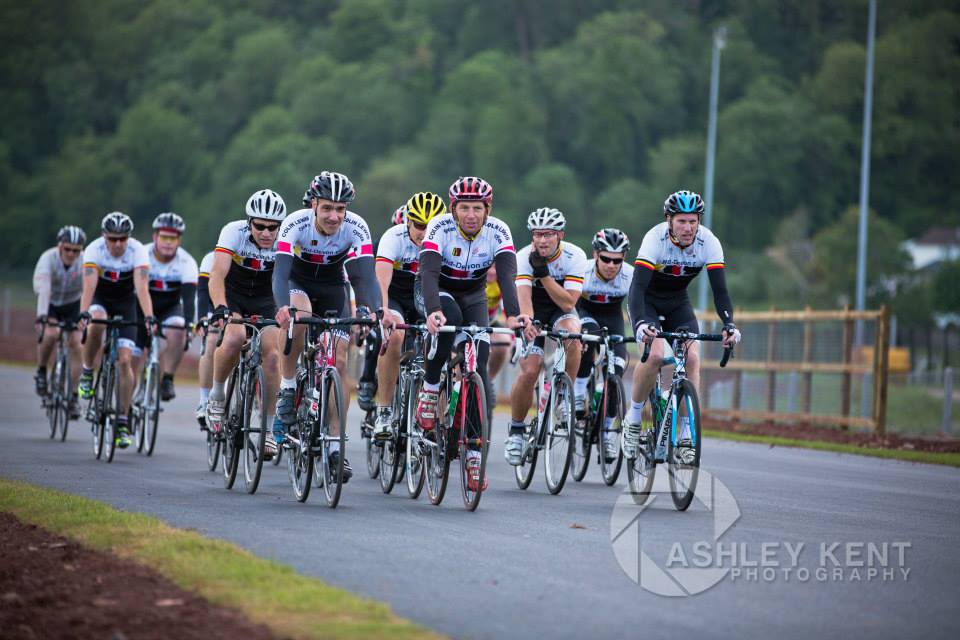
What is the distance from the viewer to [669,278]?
12422 mm

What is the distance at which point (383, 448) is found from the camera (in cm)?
1297

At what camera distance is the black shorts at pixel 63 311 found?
736 inches

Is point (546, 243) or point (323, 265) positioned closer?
point (323, 265)

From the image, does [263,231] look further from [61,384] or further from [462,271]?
[61,384]

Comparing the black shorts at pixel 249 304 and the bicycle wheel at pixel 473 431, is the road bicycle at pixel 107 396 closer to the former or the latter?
the black shorts at pixel 249 304

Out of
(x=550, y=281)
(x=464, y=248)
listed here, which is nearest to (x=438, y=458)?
(x=464, y=248)

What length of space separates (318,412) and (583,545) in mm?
2644

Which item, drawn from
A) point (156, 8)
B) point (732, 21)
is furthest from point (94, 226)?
point (732, 21)

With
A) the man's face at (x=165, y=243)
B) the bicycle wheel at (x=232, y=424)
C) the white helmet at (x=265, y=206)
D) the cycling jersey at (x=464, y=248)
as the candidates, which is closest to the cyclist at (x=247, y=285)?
the white helmet at (x=265, y=206)

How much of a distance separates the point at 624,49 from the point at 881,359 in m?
83.3

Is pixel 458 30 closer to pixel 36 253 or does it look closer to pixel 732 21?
pixel 732 21

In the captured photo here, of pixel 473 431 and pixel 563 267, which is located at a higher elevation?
pixel 563 267

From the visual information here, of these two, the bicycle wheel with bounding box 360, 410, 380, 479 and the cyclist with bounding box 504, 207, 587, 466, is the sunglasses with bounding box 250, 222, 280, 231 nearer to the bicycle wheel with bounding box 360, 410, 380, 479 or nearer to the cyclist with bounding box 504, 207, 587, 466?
the bicycle wheel with bounding box 360, 410, 380, 479

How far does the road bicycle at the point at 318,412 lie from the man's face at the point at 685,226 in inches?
105
